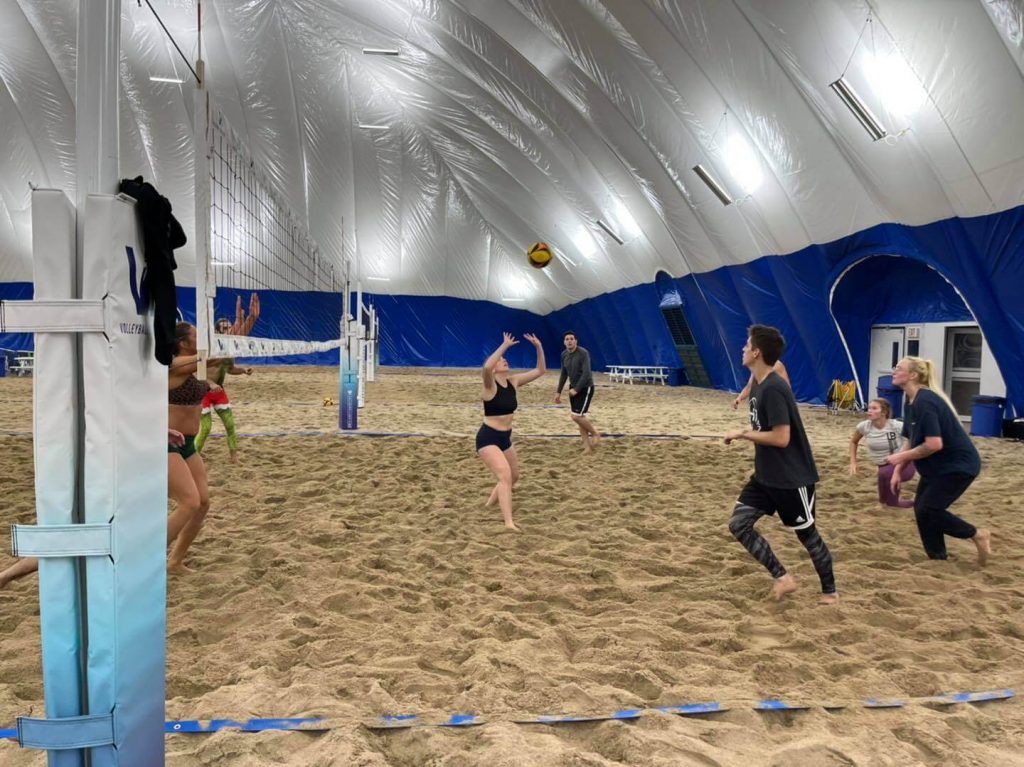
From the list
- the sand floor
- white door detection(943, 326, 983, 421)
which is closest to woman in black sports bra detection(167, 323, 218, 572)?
the sand floor

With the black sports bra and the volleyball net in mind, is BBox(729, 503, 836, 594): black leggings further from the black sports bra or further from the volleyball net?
the volleyball net

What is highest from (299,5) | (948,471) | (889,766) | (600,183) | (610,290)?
(299,5)

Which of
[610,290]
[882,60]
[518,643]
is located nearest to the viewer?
[518,643]

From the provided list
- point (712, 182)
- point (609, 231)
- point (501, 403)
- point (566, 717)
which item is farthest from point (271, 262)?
point (566, 717)

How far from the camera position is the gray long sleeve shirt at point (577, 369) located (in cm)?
774

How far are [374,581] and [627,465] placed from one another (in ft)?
12.5

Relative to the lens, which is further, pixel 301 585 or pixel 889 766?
pixel 301 585

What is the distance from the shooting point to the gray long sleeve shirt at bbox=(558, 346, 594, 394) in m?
7.74

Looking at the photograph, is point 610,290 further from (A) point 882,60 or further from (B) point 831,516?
(B) point 831,516

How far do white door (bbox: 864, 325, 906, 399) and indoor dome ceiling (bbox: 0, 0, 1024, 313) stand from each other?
2.39 metres

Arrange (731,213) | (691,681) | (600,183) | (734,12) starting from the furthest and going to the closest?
(600,183)
(731,213)
(734,12)
(691,681)

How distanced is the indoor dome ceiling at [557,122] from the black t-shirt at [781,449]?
7.08 m

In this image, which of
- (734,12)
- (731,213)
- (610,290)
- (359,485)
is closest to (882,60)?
(734,12)

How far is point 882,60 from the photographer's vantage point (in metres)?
9.16
